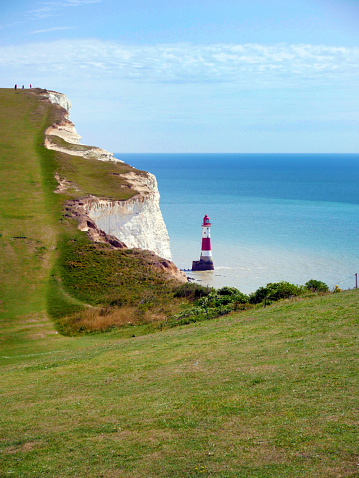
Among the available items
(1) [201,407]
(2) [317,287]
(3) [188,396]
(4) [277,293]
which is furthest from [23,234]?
(1) [201,407]

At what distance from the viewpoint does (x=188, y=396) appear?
13211 millimetres

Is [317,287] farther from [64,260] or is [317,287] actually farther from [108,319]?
[64,260]

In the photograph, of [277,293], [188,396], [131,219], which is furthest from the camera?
[131,219]

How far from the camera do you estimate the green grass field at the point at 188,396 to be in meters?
9.76

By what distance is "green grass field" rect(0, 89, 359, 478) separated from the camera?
32.0 feet

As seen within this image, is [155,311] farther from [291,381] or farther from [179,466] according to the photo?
[179,466]

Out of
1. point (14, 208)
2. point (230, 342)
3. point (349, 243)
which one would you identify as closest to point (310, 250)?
point (349, 243)

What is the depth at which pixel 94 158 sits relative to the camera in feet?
202

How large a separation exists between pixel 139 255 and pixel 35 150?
90.3ft

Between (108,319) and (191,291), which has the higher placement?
(191,291)

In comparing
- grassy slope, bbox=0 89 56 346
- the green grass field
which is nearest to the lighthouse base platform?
grassy slope, bbox=0 89 56 346

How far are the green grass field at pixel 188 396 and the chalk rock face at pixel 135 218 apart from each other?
57.9ft

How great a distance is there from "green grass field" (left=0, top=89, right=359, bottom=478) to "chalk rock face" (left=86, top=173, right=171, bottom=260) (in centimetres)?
1764

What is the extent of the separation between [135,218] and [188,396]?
119 feet
